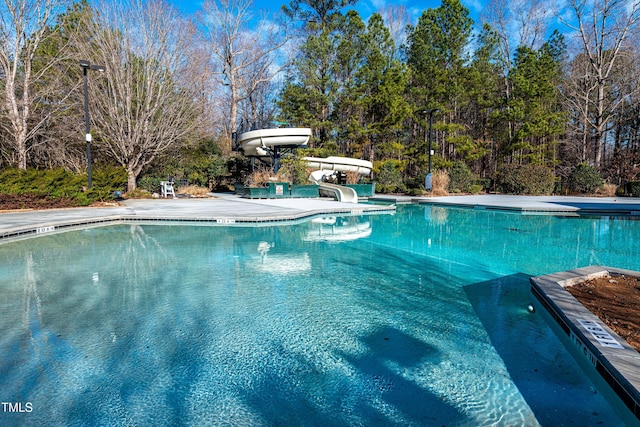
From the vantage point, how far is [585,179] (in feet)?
58.2

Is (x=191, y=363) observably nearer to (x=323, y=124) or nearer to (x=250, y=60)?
(x=323, y=124)

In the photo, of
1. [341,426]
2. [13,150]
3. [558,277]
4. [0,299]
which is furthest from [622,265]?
[13,150]

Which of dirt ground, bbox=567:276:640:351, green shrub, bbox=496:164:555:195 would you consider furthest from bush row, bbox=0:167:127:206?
green shrub, bbox=496:164:555:195

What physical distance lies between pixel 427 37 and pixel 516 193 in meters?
11.0

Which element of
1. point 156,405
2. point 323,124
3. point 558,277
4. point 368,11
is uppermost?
point 368,11

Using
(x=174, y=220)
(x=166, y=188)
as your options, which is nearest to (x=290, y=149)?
(x=166, y=188)

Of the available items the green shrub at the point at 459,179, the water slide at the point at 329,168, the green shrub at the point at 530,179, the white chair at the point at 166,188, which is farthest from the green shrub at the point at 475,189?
the white chair at the point at 166,188

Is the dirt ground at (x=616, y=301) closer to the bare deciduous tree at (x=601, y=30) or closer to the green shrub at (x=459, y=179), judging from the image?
the green shrub at (x=459, y=179)

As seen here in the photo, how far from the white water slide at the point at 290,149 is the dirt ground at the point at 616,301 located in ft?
36.3

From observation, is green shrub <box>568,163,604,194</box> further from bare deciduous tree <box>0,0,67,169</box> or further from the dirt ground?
bare deciduous tree <box>0,0,67,169</box>

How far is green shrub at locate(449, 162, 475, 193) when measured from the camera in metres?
19.3

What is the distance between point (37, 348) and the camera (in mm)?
2650

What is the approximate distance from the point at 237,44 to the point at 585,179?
22417 mm

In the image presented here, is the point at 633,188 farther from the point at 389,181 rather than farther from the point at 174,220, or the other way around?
the point at 174,220
